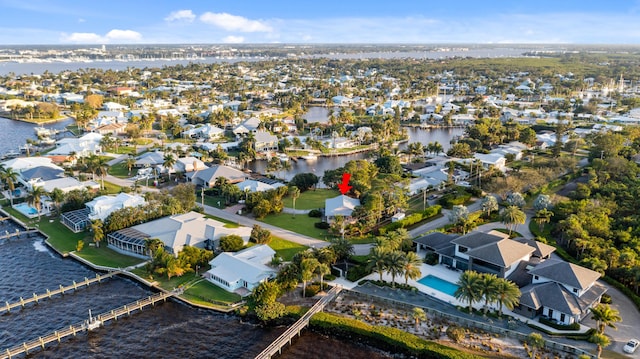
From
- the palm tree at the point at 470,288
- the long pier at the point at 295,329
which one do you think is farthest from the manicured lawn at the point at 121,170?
the palm tree at the point at 470,288

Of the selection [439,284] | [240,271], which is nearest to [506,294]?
[439,284]

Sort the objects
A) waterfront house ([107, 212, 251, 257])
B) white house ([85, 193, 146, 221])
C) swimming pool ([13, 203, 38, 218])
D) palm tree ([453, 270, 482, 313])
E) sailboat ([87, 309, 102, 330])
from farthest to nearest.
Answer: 1. swimming pool ([13, 203, 38, 218])
2. white house ([85, 193, 146, 221])
3. waterfront house ([107, 212, 251, 257])
4. sailboat ([87, 309, 102, 330])
5. palm tree ([453, 270, 482, 313])

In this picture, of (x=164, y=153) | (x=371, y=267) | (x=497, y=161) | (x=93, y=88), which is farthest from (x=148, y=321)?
(x=93, y=88)

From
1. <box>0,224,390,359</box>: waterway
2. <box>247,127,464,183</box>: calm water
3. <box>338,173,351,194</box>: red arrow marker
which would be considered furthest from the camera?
<box>247,127,464,183</box>: calm water

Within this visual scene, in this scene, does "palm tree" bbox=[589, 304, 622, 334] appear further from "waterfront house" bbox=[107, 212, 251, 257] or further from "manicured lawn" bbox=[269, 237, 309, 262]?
"waterfront house" bbox=[107, 212, 251, 257]

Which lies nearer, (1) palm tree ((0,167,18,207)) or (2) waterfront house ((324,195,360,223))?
(2) waterfront house ((324,195,360,223))

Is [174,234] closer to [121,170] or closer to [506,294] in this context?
[506,294]

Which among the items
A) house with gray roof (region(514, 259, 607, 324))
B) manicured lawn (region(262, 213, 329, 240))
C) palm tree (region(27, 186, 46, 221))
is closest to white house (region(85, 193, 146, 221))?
palm tree (region(27, 186, 46, 221))
